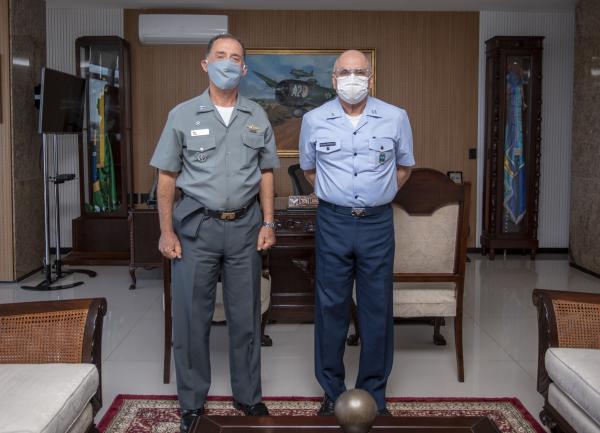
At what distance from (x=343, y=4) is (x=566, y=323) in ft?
16.8

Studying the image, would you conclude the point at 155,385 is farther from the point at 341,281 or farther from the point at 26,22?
the point at 26,22

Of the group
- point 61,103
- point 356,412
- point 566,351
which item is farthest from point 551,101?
point 356,412

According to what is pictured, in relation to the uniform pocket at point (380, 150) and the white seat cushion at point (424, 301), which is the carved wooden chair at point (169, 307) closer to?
the white seat cushion at point (424, 301)

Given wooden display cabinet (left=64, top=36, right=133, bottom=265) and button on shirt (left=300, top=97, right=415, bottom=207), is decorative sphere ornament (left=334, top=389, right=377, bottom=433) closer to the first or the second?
button on shirt (left=300, top=97, right=415, bottom=207)

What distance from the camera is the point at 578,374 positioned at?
2.40 meters

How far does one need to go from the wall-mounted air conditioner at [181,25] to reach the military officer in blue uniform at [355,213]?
436 centimetres

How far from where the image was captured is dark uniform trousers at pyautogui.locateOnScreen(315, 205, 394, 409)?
2896 millimetres

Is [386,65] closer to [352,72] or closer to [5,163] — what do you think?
[5,163]

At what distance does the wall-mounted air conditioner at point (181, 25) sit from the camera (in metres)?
6.98

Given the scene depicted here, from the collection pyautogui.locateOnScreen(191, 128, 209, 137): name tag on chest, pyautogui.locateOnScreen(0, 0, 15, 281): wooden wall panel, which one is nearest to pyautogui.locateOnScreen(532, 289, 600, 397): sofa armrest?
pyautogui.locateOnScreen(191, 128, 209, 137): name tag on chest

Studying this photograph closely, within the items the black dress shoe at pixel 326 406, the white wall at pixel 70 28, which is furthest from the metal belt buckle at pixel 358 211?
the white wall at pixel 70 28

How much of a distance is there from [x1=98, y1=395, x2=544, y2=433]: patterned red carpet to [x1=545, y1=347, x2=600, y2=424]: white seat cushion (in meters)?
0.46

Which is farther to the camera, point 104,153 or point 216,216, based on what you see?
point 104,153

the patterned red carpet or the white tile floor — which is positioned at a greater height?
the white tile floor
